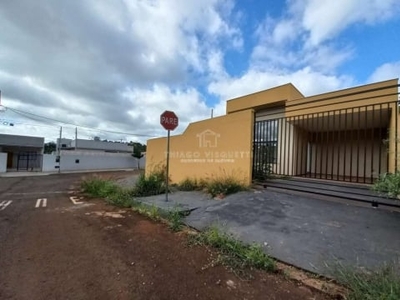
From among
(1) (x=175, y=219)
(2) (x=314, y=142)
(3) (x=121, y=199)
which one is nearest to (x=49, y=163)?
(3) (x=121, y=199)

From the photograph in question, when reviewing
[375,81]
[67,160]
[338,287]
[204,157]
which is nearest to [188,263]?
[338,287]

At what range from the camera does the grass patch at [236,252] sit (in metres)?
2.65

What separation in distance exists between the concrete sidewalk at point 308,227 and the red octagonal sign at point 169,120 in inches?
83.8

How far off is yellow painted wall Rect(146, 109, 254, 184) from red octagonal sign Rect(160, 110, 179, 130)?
1.68 m

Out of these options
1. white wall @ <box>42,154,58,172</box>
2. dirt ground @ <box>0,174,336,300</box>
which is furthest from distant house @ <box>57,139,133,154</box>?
dirt ground @ <box>0,174,336,300</box>

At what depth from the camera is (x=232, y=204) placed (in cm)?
508

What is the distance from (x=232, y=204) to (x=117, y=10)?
6.10 m

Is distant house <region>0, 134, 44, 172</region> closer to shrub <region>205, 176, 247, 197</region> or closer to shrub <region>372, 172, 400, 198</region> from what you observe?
Result: shrub <region>205, 176, 247, 197</region>

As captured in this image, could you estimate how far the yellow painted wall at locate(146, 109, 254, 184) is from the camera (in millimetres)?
6418

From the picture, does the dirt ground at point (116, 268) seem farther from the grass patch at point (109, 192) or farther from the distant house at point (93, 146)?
the distant house at point (93, 146)

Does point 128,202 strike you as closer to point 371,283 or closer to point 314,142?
point 371,283

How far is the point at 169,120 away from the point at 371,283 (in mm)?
5207

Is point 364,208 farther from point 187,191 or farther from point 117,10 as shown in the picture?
point 117,10

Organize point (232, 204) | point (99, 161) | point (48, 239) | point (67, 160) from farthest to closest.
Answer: point (99, 161) → point (67, 160) → point (232, 204) → point (48, 239)
